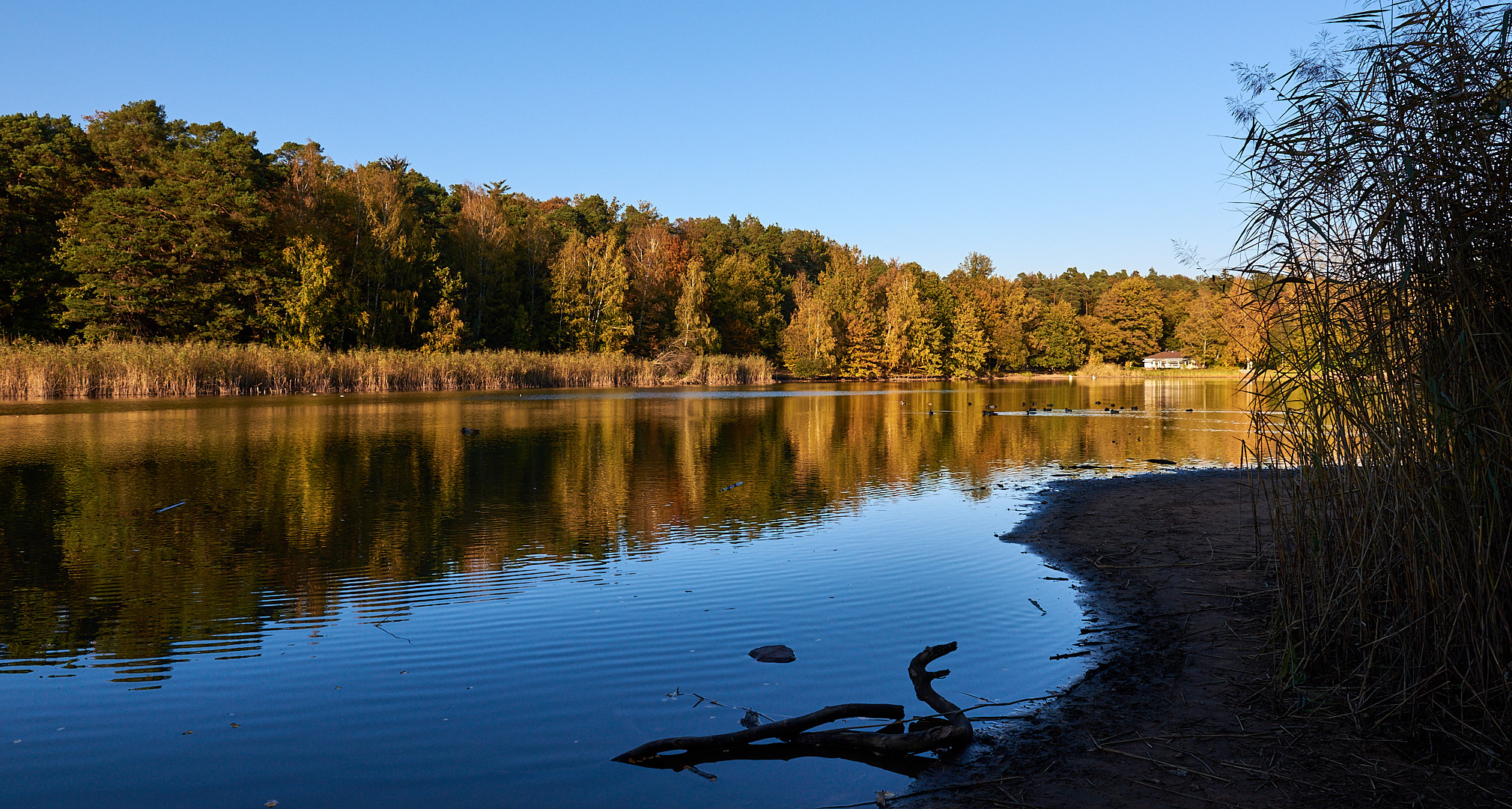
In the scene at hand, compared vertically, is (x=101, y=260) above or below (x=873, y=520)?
above

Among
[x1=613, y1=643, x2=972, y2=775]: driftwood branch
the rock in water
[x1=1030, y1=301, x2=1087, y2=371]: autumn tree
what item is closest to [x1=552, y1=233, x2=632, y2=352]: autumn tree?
[x1=1030, y1=301, x2=1087, y2=371]: autumn tree

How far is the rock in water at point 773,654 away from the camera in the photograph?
543 cm

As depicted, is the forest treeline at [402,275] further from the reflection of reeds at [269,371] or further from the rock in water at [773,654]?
the rock in water at [773,654]

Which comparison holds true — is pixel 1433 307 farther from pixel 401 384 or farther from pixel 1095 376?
pixel 1095 376

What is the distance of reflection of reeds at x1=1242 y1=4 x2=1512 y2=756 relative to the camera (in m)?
3.72

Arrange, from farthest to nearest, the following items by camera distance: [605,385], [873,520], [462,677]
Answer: [605,385] → [873,520] → [462,677]

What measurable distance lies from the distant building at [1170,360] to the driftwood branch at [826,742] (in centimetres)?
10163

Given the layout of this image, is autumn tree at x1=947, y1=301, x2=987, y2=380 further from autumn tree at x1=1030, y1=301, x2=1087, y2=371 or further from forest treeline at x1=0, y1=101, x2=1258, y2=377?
autumn tree at x1=1030, y1=301, x2=1087, y2=371

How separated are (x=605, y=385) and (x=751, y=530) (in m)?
47.6

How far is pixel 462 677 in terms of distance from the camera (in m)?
5.15

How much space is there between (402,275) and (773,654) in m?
57.9

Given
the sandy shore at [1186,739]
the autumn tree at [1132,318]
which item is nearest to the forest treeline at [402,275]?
the autumn tree at [1132,318]

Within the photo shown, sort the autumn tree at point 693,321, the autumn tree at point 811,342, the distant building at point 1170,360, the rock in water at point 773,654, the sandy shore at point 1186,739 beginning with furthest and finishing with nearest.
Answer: the distant building at point 1170,360 < the autumn tree at point 811,342 < the autumn tree at point 693,321 < the rock in water at point 773,654 < the sandy shore at point 1186,739

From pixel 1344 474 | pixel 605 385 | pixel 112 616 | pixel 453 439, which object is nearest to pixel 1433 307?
pixel 1344 474
